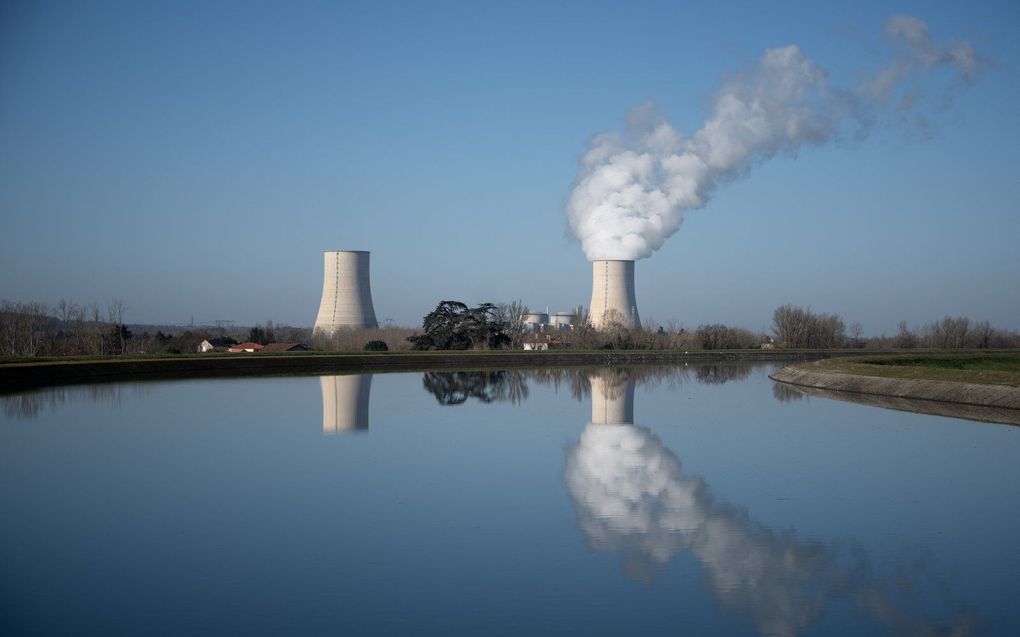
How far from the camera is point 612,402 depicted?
17.2m

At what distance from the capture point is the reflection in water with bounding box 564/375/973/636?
200 inches

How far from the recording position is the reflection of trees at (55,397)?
14.5 metres

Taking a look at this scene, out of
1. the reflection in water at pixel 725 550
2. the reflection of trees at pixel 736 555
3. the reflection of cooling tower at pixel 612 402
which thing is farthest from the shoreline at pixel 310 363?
the reflection of trees at pixel 736 555

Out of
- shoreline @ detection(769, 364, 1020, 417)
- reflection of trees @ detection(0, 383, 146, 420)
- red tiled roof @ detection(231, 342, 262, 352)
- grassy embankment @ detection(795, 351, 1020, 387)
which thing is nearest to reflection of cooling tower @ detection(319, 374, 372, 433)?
reflection of trees @ detection(0, 383, 146, 420)

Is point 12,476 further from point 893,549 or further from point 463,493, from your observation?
point 893,549

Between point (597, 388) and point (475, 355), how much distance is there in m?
13.3

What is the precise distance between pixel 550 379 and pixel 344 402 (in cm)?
918

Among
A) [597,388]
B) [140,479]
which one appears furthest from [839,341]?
[140,479]

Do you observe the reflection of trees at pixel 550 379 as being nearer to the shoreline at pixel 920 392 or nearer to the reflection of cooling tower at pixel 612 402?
the reflection of cooling tower at pixel 612 402

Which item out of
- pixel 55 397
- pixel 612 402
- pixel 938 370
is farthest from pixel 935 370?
pixel 55 397

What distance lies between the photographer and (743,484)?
8.58m

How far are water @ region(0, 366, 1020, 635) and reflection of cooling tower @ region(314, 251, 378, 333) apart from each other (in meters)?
21.4

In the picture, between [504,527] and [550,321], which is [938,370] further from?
[550,321]

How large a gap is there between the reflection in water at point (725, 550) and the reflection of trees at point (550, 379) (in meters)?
8.98
